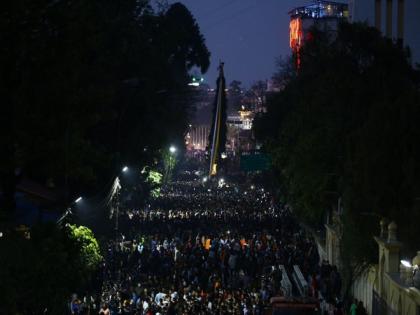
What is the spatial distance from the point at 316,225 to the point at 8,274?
103 ft

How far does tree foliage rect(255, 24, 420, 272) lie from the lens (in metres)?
24.3

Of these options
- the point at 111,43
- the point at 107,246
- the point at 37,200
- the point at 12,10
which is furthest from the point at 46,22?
the point at 111,43

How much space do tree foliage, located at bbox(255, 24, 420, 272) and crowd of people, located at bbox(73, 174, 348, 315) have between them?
231cm

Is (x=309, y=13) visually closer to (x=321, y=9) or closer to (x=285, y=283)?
(x=321, y=9)

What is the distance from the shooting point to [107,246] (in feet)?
118

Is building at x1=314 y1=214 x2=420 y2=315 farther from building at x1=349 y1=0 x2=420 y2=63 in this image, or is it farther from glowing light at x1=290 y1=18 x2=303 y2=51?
glowing light at x1=290 y1=18 x2=303 y2=51

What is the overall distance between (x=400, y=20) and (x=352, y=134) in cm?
3513

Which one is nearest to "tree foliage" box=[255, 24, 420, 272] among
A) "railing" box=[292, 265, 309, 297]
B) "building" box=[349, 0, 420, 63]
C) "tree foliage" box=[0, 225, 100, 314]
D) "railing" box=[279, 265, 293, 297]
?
"railing" box=[292, 265, 309, 297]

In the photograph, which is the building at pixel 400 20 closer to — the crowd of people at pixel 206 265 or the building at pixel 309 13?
the crowd of people at pixel 206 265

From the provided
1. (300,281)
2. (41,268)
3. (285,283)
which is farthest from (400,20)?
(41,268)

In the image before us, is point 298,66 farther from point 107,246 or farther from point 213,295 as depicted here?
point 213,295

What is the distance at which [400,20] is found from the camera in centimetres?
6228

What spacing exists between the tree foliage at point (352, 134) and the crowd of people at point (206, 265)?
7.58 ft

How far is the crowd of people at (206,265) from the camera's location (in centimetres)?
2484
